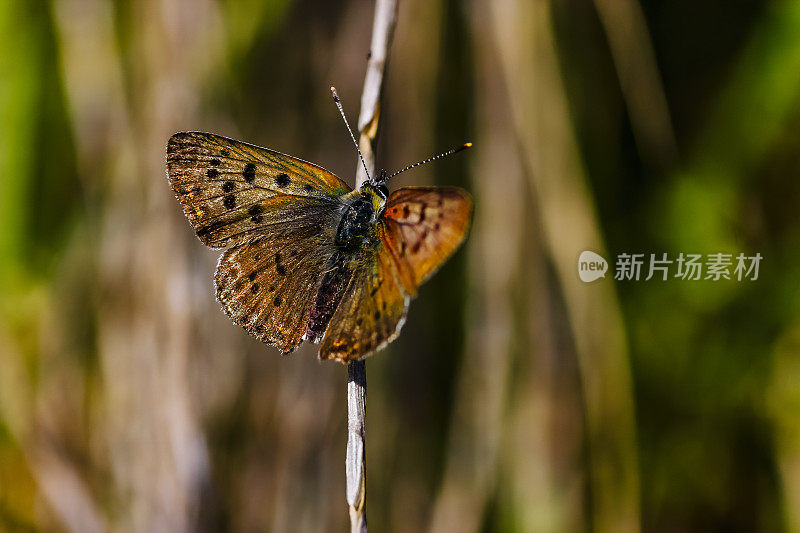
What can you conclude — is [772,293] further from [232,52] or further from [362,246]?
[232,52]

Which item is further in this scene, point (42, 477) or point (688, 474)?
point (688, 474)

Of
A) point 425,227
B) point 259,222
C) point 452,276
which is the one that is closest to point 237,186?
point 259,222

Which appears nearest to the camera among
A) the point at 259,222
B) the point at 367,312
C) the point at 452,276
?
the point at 367,312

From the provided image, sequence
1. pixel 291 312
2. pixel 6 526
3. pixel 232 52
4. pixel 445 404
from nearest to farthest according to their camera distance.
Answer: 1. pixel 291 312
2. pixel 232 52
3. pixel 6 526
4. pixel 445 404

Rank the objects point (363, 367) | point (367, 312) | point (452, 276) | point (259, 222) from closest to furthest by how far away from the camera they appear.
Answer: point (363, 367), point (367, 312), point (259, 222), point (452, 276)

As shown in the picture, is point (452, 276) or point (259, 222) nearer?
point (259, 222)

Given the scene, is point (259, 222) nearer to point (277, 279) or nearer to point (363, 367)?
point (277, 279)

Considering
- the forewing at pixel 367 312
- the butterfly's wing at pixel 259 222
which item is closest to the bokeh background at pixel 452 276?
the butterfly's wing at pixel 259 222

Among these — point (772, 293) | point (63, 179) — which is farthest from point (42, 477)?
point (772, 293)
